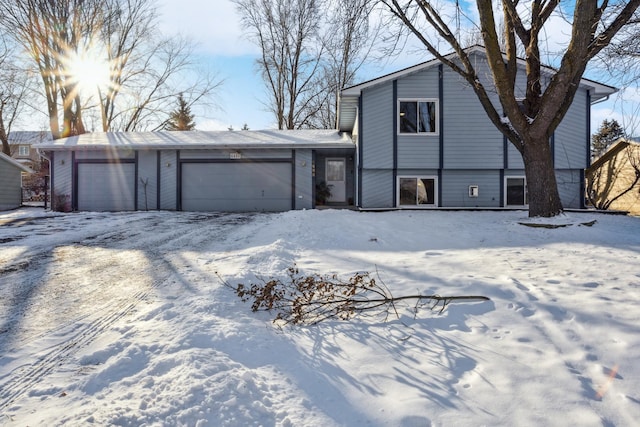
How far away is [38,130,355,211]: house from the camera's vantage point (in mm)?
13828

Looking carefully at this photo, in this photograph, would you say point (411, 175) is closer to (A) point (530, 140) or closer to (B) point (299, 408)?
(A) point (530, 140)

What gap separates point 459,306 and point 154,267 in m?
3.97

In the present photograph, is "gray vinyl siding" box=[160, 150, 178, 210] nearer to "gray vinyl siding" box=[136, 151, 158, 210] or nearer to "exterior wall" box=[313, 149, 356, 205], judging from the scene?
"gray vinyl siding" box=[136, 151, 158, 210]

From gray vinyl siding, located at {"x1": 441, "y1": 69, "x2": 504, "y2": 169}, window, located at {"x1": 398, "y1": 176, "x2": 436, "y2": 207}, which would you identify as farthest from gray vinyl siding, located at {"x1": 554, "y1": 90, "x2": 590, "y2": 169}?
window, located at {"x1": 398, "y1": 176, "x2": 436, "y2": 207}

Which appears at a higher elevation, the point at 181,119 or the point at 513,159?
the point at 181,119

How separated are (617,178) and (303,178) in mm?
13844

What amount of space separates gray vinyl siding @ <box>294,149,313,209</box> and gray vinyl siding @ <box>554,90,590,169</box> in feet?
28.5

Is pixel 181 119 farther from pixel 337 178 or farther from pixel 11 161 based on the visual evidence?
pixel 337 178

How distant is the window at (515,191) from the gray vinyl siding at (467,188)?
1.26 feet

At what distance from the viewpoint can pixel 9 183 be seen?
17.2m

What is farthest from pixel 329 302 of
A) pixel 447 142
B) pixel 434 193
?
pixel 447 142

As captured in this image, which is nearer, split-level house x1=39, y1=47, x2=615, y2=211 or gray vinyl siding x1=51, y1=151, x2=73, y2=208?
split-level house x1=39, y1=47, x2=615, y2=211

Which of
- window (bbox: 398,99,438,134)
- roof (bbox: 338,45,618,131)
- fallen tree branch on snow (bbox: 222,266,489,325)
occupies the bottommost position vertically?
fallen tree branch on snow (bbox: 222,266,489,325)

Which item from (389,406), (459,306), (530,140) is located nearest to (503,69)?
(530,140)
